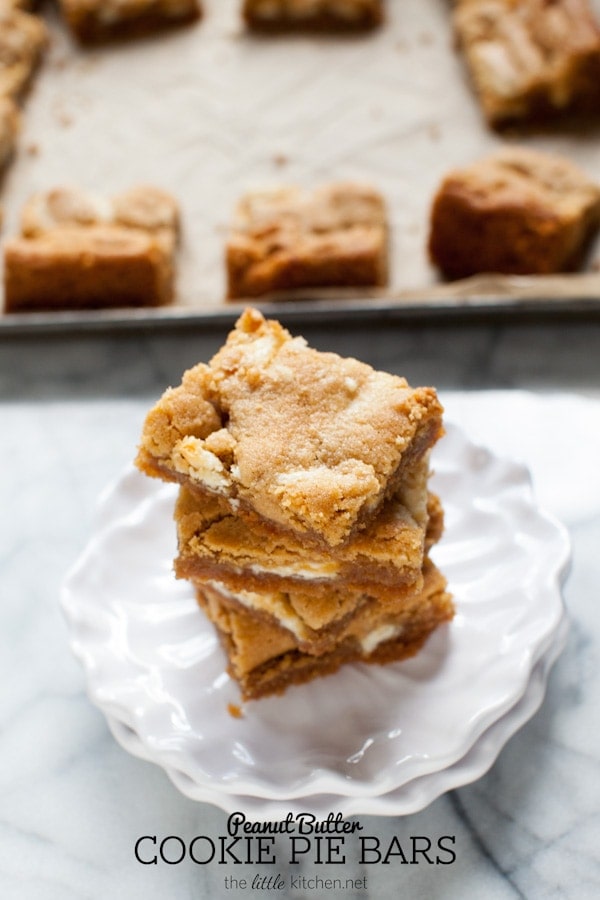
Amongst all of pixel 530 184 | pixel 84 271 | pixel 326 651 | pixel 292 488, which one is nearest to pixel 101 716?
pixel 326 651

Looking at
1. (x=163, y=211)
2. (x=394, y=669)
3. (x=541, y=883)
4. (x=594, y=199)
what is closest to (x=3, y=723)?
(x=394, y=669)

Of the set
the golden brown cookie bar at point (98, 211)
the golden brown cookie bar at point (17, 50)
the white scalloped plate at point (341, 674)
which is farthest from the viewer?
the golden brown cookie bar at point (17, 50)

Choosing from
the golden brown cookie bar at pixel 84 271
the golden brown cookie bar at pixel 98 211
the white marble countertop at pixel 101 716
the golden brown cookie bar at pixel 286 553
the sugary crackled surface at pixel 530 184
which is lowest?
the white marble countertop at pixel 101 716

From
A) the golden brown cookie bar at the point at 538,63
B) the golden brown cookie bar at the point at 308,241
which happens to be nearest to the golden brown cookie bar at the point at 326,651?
the golden brown cookie bar at the point at 308,241

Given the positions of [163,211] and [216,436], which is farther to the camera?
[163,211]

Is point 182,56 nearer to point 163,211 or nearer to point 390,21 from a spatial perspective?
point 390,21

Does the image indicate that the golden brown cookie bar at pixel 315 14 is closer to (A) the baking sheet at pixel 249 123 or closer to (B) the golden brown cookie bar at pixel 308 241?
(A) the baking sheet at pixel 249 123

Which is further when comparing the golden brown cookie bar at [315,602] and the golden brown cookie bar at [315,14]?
the golden brown cookie bar at [315,14]
